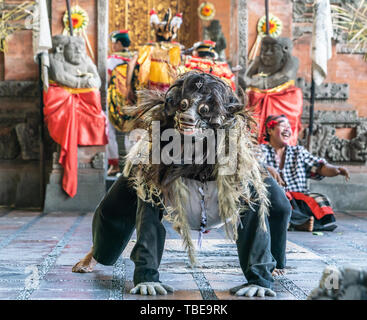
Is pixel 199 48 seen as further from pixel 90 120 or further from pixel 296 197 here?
pixel 296 197

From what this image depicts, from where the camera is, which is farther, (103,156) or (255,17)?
(255,17)

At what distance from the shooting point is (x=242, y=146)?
2.93 metres

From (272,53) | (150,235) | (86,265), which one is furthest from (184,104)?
(272,53)

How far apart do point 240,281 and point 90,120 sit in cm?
429

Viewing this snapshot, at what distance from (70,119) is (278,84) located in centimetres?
256

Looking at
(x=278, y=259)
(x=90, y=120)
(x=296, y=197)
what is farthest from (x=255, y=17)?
(x=278, y=259)

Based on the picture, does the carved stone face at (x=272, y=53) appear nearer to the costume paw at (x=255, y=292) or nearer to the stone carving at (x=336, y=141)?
the stone carving at (x=336, y=141)

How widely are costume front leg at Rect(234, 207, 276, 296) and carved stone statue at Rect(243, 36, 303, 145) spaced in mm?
4246

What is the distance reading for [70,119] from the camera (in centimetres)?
701

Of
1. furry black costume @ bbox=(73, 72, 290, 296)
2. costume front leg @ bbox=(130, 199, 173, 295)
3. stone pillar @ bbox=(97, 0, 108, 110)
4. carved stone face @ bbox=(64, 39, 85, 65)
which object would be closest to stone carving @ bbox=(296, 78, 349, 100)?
stone pillar @ bbox=(97, 0, 108, 110)

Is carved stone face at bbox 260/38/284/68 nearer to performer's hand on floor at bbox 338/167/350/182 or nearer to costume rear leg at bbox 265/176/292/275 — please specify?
performer's hand on floor at bbox 338/167/350/182

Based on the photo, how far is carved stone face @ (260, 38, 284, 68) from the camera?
721cm

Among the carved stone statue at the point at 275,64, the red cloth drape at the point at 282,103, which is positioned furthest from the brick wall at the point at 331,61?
the red cloth drape at the point at 282,103
